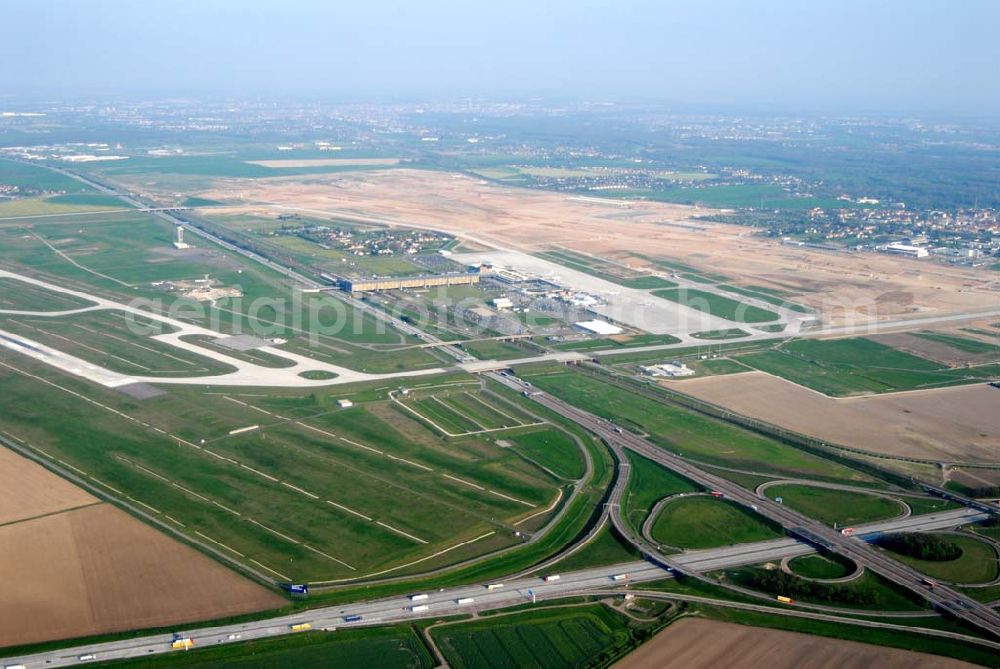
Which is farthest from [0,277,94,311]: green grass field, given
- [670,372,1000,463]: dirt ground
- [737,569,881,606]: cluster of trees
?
[737,569,881,606]: cluster of trees

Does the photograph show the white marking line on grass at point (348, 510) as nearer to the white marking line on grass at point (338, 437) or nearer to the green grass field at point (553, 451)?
the white marking line on grass at point (338, 437)

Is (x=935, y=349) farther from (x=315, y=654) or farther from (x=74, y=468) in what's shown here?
(x=74, y=468)

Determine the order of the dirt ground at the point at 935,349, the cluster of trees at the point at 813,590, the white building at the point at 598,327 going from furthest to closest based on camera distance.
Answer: the white building at the point at 598,327 < the dirt ground at the point at 935,349 < the cluster of trees at the point at 813,590

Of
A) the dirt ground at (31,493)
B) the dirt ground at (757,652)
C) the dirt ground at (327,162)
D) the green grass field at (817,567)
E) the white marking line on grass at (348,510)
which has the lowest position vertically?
the dirt ground at (757,652)

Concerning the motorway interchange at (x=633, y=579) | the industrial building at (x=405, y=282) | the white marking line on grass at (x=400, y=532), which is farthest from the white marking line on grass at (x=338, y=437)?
the industrial building at (x=405, y=282)

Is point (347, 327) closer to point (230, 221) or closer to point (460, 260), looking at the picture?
point (460, 260)
